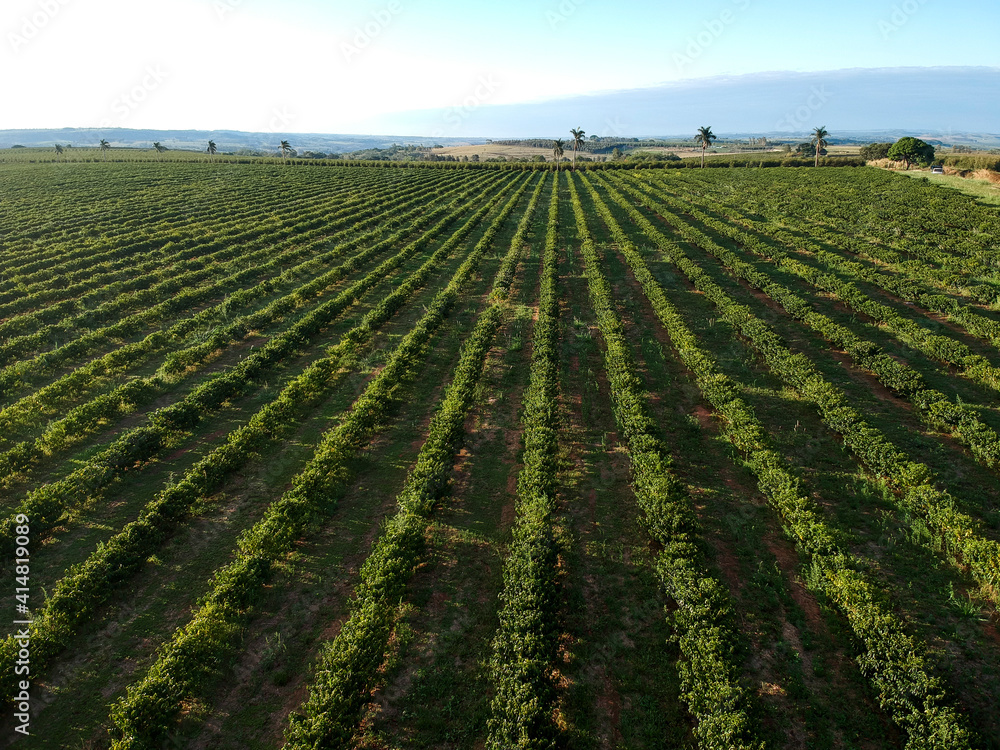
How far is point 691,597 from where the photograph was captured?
31.6 ft

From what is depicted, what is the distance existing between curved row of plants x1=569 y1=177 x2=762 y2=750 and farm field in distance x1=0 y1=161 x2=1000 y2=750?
0.07 m

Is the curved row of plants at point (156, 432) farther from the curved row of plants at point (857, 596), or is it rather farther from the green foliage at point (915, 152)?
the green foliage at point (915, 152)

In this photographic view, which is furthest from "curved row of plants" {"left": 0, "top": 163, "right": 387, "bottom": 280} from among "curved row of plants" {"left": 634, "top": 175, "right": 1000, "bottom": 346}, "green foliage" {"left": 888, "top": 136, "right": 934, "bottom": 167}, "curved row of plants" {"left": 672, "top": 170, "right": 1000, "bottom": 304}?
"green foliage" {"left": 888, "top": 136, "right": 934, "bottom": 167}

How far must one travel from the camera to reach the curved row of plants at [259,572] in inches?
317

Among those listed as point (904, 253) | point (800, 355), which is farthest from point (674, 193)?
point (800, 355)

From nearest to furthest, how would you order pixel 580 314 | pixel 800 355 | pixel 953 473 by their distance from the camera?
pixel 953 473
pixel 800 355
pixel 580 314

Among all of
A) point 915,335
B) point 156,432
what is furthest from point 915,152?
point 156,432

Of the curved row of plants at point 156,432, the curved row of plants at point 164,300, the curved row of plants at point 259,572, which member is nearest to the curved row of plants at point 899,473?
the curved row of plants at point 259,572

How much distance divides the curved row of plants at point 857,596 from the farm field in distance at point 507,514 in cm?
7

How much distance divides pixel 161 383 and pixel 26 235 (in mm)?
40683

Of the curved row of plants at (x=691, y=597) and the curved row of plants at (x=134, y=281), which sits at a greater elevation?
the curved row of plants at (x=134, y=281)

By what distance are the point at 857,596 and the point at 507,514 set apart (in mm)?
7826

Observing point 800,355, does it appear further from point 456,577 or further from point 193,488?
point 193,488

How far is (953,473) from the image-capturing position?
45.8 feet
